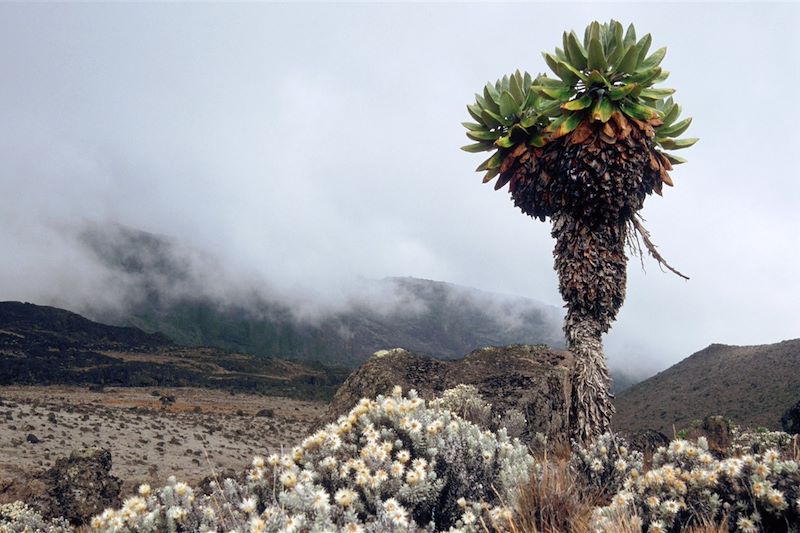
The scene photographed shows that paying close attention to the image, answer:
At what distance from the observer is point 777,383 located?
35.8 metres

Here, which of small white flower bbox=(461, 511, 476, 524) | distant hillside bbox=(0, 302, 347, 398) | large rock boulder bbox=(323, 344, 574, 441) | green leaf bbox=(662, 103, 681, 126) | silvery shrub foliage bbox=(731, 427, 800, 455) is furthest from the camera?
distant hillside bbox=(0, 302, 347, 398)

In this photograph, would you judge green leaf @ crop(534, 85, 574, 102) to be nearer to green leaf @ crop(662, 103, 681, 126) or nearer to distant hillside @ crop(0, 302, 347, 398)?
green leaf @ crop(662, 103, 681, 126)

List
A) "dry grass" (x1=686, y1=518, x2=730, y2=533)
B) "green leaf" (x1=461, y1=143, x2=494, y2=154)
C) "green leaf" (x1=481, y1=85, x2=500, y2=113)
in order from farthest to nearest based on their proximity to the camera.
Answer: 1. "green leaf" (x1=461, y1=143, x2=494, y2=154)
2. "green leaf" (x1=481, y1=85, x2=500, y2=113)
3. "dry grass" (x1=686, y1=518, x2=730, y2=533)

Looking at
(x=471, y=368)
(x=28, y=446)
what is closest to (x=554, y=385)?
(x=471, y=368)

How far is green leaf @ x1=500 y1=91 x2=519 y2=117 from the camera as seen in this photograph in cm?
867

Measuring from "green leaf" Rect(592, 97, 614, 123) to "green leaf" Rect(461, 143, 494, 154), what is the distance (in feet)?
6.91

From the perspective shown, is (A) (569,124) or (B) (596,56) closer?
(B) (596,56)

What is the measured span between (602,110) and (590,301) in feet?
9.88

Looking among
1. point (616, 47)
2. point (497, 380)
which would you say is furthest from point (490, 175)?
point (497, 380)

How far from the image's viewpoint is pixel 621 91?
25.2 ft

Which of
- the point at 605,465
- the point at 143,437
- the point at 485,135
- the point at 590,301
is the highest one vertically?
the point at 485,135

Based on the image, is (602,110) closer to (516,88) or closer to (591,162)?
(591,162)

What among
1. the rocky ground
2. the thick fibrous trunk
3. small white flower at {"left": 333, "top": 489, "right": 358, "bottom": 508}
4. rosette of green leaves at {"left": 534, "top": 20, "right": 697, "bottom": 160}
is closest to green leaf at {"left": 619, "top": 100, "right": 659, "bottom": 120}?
rosette of green leaves at {"left": 534, "top": 20, "right": 697, "bottom": 160}

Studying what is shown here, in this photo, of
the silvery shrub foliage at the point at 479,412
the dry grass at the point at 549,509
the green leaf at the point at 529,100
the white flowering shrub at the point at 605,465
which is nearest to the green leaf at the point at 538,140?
the green leaf at the point at 529,100
